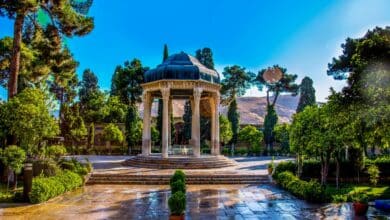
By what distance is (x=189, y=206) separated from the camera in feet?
44.2

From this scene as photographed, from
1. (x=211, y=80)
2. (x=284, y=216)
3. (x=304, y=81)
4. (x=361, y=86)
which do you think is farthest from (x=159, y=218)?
(x=304, y=81)

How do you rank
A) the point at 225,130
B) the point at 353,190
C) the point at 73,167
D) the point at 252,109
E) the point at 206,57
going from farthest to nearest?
the point at 252,109 < the point at 206,57 < the point at 225,130 < the point at 73,167 < the point at 353,190

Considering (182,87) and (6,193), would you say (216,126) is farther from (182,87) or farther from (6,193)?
(6,193)

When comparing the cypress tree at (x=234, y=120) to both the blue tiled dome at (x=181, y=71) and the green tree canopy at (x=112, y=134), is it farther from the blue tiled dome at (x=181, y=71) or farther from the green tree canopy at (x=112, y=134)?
the blue tiled dome at (x=181, y=71)

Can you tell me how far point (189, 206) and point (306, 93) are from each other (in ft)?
119

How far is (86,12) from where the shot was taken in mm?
21984

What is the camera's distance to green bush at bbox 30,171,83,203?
13680mm

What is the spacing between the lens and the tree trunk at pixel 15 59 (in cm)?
1891

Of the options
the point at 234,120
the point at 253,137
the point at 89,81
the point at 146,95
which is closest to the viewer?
the point at 146,95

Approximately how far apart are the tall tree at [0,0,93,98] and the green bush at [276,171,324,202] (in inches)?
523

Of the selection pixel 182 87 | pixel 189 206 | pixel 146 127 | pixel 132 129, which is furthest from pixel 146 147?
pixel 189 206

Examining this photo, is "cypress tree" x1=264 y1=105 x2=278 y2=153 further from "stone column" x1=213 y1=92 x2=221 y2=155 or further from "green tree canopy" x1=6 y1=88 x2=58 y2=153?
"green tree canopy" x1=6 y1=88 x2=58 y2=153

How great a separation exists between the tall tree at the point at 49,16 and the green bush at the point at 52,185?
530 cm

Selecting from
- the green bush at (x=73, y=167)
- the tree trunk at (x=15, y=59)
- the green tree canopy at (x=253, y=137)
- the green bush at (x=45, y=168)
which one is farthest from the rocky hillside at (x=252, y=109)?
the green bush at (x=45, y=168)
